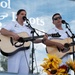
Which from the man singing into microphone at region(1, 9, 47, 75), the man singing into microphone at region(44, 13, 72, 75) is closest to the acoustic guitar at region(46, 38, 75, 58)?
the man singing into microphone at region(44, 13, 72, 75)

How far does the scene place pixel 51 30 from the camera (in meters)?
2.83

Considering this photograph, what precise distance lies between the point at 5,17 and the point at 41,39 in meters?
0.38

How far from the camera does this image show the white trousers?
269 cm

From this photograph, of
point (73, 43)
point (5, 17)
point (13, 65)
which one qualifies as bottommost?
point (13, 65)

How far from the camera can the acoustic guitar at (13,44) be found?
102 inches

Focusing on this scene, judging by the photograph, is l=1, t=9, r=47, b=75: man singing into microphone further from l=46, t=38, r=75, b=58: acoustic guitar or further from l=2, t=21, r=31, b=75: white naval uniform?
l=46, t=38, r=75, b=58: acoustic guitar

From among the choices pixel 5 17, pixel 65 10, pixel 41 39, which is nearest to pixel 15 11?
pixel 5 17

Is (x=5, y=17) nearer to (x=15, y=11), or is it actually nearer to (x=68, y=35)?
(x=15, y=11)

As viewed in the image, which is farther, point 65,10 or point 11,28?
point 65,10

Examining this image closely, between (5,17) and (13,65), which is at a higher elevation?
(5,17)

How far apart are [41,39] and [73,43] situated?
31cm

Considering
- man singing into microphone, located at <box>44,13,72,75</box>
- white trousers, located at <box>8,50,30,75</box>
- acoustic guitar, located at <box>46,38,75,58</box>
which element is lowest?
white trousers, located at <box>8,50,30,75</box>

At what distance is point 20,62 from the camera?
274 centimetres

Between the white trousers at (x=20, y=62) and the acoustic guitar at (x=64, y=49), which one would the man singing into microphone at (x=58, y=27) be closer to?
the acoustic guitar at (x=64, y=49)
